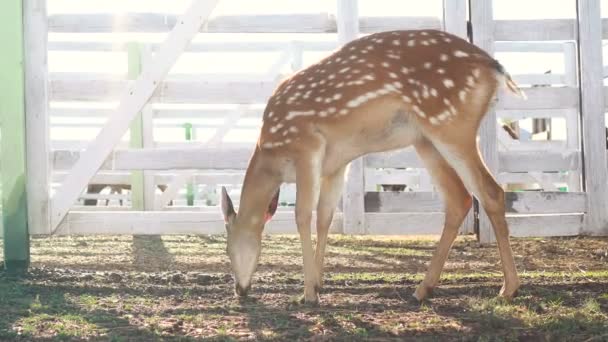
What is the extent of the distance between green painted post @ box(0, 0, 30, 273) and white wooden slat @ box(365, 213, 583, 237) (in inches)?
109

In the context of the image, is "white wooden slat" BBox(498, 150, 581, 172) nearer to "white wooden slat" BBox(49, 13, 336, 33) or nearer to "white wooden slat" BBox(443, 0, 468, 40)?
"white wooden slat" BBox(443, 0, 468, 40)

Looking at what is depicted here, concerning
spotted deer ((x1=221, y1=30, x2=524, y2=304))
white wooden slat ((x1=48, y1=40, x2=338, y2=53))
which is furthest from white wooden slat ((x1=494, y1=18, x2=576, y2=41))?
white wooden slat ((x1=48, y1=40, x2=338, y2=53))

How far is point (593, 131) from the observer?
21.6 feet

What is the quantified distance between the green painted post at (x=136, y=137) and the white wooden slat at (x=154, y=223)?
2.33 meters

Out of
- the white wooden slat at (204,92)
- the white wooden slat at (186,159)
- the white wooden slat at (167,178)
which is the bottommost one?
the white wooden slat at (167,178)

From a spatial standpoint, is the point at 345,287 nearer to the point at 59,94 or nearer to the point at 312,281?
the point at 312,281

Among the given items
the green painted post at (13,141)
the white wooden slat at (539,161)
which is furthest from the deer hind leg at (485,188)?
the green painted post at (13,141)

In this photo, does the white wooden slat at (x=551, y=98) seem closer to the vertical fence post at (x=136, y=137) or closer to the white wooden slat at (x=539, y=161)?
the white wooden slat at (x=539, y=161)

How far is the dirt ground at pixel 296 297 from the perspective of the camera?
3219 millimetres

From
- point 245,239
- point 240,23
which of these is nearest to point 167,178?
point 240,23

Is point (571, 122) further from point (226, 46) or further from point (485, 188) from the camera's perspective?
point (485, 188)

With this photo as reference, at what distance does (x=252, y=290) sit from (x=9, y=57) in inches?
98.6

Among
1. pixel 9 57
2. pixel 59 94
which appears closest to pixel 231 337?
pixel 9 57

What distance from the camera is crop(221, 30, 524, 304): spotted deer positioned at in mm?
4145
